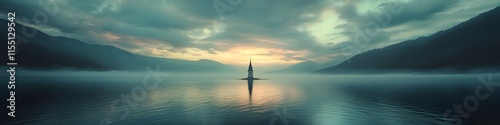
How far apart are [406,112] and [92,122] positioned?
48.7 metres

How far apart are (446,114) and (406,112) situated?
17.8ft

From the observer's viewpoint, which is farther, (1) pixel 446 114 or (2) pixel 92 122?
(1) pixel 446 114

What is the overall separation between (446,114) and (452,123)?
8.28 metres

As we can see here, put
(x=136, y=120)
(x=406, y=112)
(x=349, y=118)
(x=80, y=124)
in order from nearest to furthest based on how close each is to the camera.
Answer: (x=80, y=124) < (x=136, y=120) < (x=349, y=118) < (x=406, y=112)

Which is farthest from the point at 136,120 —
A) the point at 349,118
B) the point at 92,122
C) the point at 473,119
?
the point at 473,119

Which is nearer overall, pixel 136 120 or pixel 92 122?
pixel 92 122

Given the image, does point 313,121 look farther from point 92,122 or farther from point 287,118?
point 92,122

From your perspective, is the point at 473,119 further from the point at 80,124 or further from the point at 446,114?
the point at 80,124

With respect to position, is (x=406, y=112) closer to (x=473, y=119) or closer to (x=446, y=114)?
(x=446, y=114)

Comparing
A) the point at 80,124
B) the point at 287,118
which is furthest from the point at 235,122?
the point at 80,124

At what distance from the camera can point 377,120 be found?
36.1m

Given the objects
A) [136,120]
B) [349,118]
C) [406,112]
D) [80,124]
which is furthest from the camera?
[406,112]

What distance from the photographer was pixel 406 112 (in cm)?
4291

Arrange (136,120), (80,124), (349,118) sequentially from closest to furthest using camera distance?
(80,124) → (136,120) → (349,118)
